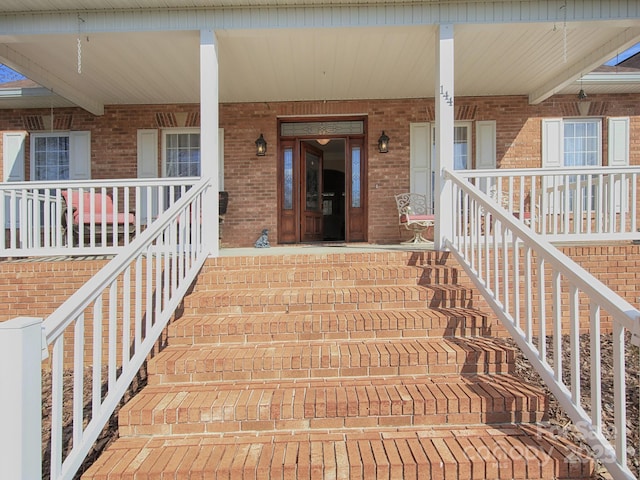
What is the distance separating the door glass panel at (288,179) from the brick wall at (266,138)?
0.30 metres

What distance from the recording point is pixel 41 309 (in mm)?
3814

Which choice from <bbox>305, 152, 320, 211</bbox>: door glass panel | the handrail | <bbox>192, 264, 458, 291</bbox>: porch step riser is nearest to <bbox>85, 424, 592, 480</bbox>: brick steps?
the handrail

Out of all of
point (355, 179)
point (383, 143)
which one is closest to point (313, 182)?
point (355, 179)

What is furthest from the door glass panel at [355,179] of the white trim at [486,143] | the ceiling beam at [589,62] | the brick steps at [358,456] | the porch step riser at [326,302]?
the brick steps at [358,456]

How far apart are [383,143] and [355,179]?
797 mm

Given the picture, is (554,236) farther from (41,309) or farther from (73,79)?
(73,79)

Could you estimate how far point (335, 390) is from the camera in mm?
2264

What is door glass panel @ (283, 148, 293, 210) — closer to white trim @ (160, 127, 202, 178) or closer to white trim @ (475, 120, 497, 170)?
white trim @ (160, 127, 202, 178)

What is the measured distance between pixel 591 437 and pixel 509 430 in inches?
14.2

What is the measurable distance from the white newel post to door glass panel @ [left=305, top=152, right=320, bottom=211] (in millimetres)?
6105

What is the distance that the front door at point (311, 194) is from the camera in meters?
7.29

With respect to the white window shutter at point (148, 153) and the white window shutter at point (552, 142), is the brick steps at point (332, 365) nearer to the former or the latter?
the white window shutter at point (148, 153)

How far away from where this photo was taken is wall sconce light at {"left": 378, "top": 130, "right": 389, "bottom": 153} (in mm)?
6740

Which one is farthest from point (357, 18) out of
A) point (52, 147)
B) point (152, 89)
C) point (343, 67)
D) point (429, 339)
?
point (52, 147)
